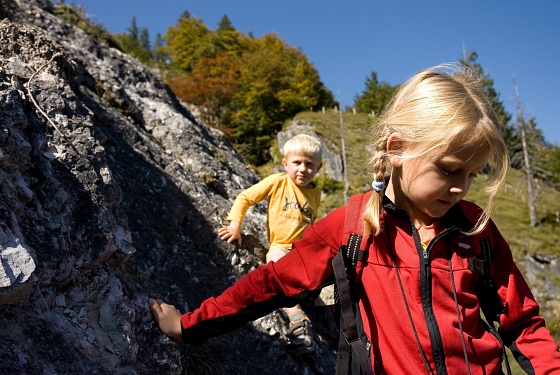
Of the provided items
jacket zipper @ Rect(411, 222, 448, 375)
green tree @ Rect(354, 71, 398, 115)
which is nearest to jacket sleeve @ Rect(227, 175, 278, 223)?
jacket zipper @ Rect(411, 222, 448, 375)

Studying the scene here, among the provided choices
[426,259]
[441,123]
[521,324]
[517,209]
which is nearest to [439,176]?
[441,123]

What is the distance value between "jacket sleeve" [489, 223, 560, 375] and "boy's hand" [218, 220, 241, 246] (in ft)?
7.00

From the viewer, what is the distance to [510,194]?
35.8 meters

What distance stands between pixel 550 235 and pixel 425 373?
3324 centimetres

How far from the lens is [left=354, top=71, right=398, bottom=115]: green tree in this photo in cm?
5103

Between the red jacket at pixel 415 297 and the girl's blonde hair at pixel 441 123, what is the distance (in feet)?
0.42

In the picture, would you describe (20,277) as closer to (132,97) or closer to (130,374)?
(130,374)

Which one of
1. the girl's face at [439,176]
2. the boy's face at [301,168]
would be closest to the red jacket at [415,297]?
the girl's face at [439,176]

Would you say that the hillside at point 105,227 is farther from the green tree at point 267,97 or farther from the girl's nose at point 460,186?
the green tree at point 267,97

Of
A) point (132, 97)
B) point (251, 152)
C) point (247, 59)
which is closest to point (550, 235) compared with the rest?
point (251, 152)

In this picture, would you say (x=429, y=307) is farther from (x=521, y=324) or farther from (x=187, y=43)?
(x=187, y=43)

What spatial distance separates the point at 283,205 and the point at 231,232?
716 millimetres

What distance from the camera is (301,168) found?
4.25 meters

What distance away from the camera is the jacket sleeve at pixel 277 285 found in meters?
2.15
